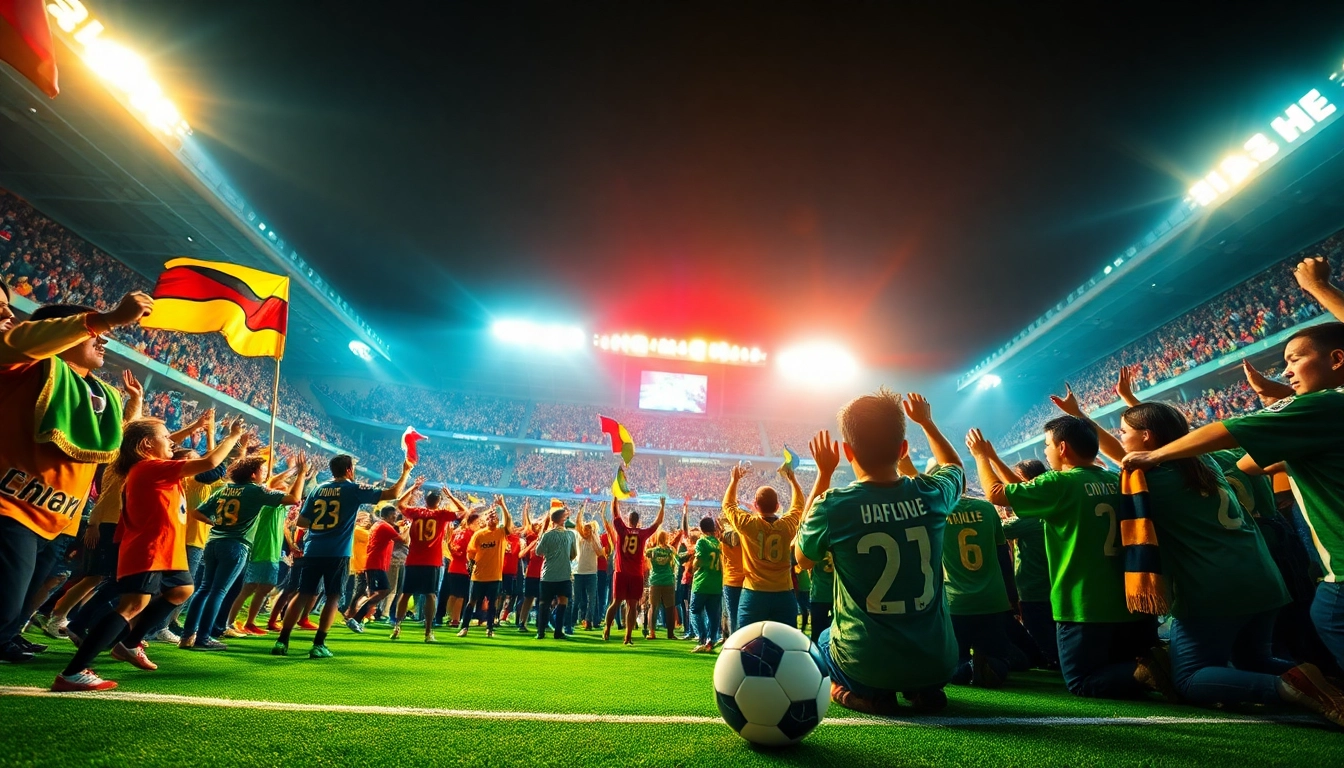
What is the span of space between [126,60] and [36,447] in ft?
64.7

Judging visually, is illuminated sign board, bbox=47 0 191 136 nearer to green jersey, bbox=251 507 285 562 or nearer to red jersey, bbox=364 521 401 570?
green jersey, bbox=251 507 285 562

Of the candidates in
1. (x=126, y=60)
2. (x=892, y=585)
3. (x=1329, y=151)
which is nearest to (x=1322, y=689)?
(x=892, y=585)

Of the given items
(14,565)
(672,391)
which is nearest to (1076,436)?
(14,565)

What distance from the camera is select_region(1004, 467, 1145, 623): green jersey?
415 cm

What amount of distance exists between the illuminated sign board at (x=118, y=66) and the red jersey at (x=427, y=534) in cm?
1442

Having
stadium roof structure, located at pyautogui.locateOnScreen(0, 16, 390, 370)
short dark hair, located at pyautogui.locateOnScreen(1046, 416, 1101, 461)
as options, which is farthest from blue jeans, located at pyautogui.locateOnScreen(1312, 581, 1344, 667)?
stadium roof structure, located at pyautogui.locateOnScreen(0, 16, 390, 370)

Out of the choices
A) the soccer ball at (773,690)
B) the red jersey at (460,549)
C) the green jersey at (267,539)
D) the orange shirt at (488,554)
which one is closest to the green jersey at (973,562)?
the soccer ball at (773,690)

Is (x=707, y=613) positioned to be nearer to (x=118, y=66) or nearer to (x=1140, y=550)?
(x=1140, y=550)

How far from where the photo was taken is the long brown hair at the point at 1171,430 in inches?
152

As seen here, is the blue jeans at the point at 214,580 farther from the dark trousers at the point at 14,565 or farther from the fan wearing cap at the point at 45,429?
the dark trousers at the point at 14,565

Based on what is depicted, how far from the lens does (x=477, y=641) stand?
9312 mm

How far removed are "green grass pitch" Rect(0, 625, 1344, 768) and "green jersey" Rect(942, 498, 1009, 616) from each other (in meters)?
0.65

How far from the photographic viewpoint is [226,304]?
7.32 metres

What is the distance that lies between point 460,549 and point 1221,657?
11902 mm
